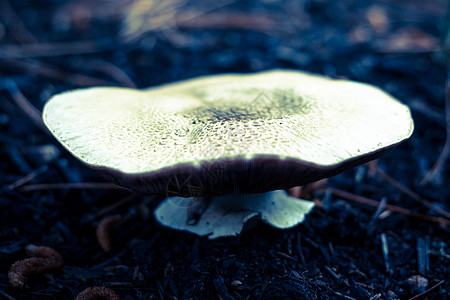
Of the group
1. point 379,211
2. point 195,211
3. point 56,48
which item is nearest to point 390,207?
point 379,211

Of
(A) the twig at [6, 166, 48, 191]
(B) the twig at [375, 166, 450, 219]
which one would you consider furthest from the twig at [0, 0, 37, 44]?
(B) the twig at [375, 166, 450, 219]

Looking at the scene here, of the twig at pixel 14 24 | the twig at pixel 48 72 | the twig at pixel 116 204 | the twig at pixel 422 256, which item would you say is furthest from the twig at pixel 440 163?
the twig at pixel 14 24

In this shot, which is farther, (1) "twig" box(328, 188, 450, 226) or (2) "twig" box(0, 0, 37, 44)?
(2) "twig" box(0, 0, 37, 44)

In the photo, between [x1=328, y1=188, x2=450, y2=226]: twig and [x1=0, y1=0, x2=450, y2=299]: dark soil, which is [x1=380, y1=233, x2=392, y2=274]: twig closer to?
[x1=0, y1=0, x2=450, y2=299]: dark soil

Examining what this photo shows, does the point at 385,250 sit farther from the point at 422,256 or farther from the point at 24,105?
the point at 24,105

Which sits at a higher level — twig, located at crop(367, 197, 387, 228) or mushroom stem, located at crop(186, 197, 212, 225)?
mushroom stem, located at crop(186, 197, 212, 225)
